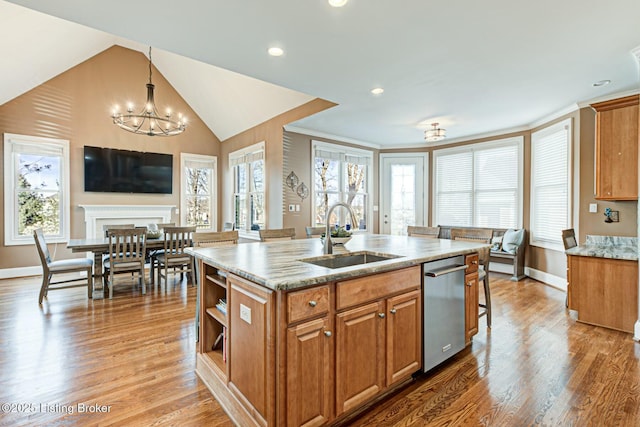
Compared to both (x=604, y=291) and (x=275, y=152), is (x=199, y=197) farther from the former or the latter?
(x=604, y=291)

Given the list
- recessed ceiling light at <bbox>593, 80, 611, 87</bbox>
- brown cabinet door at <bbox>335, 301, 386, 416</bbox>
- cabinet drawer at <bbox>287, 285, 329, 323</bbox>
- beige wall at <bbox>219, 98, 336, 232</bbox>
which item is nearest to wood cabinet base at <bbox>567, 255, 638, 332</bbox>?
recessed ceiling light at <bbox>593, 80, 611, 87</bbox>

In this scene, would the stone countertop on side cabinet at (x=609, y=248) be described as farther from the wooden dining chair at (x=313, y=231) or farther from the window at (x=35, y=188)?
the window at (x=35, y=188)

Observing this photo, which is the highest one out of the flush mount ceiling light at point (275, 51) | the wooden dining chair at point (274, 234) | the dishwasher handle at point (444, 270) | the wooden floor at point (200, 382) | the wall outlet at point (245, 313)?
the flush mount ceiling light at point (275, 51)

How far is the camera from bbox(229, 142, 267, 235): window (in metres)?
5.96

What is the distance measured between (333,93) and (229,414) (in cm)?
352

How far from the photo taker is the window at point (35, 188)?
17.3 ft

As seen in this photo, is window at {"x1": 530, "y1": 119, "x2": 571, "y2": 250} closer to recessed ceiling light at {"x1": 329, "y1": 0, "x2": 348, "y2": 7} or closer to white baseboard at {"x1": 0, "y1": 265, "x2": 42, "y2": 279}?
recessed ceiling light at {"x1": 329, "y1": 0, "x2": 348, "y2": 7}

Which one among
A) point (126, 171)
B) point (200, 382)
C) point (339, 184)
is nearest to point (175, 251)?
point (126, 171)

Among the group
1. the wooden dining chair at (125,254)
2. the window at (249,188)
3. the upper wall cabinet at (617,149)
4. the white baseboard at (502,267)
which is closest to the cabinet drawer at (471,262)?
the upper wall cabinet at (617,149)

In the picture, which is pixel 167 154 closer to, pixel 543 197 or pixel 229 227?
pixel 229 227

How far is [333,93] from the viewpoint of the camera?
391 centimetres

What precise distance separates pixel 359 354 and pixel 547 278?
4655 mm

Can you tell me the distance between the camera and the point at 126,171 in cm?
627

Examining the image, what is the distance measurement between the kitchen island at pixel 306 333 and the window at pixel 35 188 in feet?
17.3
